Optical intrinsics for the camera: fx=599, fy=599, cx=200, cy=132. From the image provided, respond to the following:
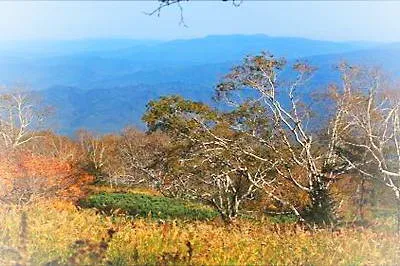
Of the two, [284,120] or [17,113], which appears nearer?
[284,120]

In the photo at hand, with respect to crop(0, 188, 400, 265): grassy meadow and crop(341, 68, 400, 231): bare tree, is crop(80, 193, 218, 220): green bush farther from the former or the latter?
crop(0, 188, 400, 265): grassy meadow

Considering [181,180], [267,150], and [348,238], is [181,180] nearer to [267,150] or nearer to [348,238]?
[267,150]

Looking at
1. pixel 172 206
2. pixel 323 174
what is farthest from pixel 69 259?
pixel 172 206

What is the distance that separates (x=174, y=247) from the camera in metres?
4.17

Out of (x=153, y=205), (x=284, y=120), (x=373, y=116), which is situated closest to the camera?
(x=284, y=120)

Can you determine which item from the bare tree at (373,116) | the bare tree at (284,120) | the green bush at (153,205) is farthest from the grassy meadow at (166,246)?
the green bush at (153,205)

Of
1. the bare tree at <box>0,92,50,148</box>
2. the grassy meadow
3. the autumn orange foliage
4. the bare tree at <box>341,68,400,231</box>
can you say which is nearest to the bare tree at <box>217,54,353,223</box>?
the bare tree at <box>341,68,400,231</box>

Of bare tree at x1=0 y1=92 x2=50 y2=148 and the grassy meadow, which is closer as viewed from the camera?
the grassy meadow

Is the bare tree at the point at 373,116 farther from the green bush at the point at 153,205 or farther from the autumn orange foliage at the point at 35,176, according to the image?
the autumn orange foliage at the point at 35,176

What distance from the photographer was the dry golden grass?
3.72 metres

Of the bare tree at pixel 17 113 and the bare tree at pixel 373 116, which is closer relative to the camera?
the bare tree at pixel 373 116

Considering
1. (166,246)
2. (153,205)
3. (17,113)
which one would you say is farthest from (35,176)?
(17,113)

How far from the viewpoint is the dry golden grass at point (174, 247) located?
372 centimetres

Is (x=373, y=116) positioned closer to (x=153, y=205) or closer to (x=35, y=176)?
(x=35, y=176)
